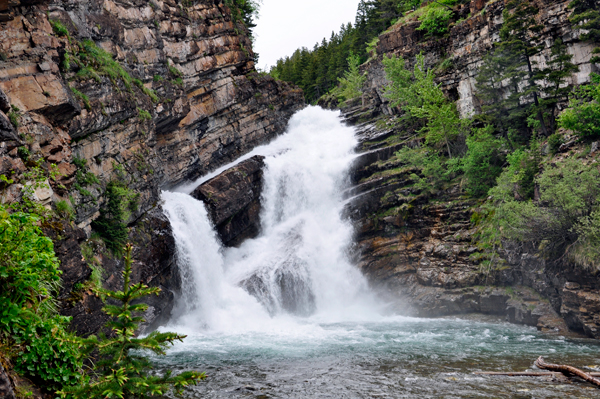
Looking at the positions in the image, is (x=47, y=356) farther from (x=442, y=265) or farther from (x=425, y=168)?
(x=425, y=168)

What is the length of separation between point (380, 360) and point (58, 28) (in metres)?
23.0

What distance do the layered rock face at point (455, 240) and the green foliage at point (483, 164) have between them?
1296 mm

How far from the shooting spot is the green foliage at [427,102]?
112 feet

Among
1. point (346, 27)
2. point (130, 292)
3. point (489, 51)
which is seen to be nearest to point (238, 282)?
point (130, 292)

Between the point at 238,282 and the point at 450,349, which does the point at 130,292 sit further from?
the point at 238,282

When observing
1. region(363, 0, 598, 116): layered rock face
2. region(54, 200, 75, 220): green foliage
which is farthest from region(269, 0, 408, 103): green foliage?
region(54, 200, 75, 220): green foliage

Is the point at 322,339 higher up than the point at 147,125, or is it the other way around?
the point at 147,125

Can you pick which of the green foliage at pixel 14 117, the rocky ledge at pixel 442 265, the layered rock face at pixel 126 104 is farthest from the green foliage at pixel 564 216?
the green foliage at pixel 14 117

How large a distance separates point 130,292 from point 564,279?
884 inches

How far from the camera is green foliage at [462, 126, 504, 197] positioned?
29.9m

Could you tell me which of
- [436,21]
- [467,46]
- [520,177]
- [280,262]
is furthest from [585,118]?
[436,21]

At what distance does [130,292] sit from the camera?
20.7ft

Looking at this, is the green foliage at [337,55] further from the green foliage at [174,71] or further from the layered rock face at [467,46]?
Result: the green foliage at [174,71]

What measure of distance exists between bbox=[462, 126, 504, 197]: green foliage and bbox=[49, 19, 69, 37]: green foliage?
89.3 feet
